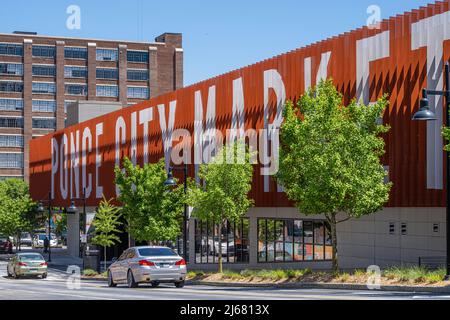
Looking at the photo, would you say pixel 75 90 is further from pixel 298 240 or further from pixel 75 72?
pixel 298 240

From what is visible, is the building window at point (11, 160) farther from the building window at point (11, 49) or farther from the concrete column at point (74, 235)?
the concrete column at point (74, 235)

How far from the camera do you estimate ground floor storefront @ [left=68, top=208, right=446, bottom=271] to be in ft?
128

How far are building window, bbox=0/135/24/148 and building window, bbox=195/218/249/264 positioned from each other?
87601 mm

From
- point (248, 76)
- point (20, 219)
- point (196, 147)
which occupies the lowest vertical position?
point (20, 219)

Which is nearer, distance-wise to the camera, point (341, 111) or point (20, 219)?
point (341, 111)

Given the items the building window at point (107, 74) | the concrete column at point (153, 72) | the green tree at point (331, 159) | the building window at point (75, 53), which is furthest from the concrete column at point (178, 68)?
the green tree at point (331, 159)

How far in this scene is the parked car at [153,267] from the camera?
31.2 m

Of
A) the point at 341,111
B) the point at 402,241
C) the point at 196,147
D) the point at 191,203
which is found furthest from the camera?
the point at 196,147

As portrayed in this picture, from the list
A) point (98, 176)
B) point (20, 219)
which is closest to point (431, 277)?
point (98, 176)

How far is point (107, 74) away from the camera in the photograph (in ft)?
483

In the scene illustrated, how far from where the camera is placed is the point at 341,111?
116 feet

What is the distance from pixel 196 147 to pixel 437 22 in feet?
77.3

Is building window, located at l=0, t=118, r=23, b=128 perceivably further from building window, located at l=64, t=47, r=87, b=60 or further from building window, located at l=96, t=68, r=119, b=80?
building window, located at l=96, t=68, r=119, b=80
